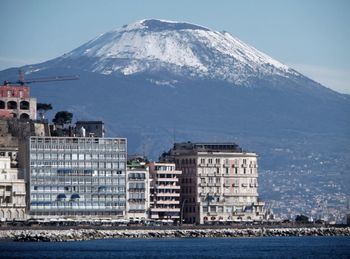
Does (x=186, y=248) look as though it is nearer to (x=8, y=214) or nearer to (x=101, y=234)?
(x=101, y=234)

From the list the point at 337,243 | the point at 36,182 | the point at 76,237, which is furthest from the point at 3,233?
the point at 337,243

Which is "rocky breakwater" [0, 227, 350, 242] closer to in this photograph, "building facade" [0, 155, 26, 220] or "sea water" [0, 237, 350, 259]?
"sea water" [0, 237, 350, 259]

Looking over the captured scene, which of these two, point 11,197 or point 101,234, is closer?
point 101,234

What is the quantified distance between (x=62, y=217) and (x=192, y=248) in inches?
1479

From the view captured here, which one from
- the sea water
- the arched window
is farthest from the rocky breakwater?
the arched window

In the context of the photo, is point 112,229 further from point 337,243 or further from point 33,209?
point 337,243

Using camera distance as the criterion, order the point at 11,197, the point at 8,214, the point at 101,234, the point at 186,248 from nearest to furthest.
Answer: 1. the point at 186,248
2. the point at 101,234
3. the point at 8,214
4. the point at 11,197

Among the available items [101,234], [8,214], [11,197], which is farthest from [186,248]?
[11,197]

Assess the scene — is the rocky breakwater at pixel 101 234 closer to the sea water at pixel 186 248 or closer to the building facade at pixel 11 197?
the sea water at pixel 186 248

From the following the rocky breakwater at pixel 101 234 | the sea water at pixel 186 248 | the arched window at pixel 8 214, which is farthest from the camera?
the arched window at pixel 8 214

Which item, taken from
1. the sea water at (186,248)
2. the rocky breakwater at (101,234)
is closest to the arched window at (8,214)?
the rocky breakwater at (101,234)

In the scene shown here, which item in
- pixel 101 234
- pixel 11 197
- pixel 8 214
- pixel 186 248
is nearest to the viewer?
pixel 186 248

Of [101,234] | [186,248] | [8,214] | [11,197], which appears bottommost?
[186,248]

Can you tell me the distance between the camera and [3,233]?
179000 mm
